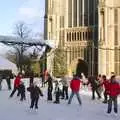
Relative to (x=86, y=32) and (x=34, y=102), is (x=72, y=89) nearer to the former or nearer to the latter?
(x=34, y=102)

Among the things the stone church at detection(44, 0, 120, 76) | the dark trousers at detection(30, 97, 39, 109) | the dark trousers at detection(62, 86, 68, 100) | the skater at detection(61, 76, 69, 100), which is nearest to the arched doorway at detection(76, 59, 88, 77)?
the stone church at detection(44, 0, 120, 76)

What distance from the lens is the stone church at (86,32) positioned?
→ 236 ft

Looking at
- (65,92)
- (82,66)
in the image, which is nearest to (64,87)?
(65,92)

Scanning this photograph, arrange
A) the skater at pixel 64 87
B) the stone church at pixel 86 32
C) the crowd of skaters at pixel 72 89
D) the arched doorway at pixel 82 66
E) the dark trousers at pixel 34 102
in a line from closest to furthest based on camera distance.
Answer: the crowd of skaters at pixel 72 89 → the dark trousers at pixel 34 102 → the skater at pixel 64 87 → the stone church at pixel 86 32 → the arched doorway at pixel 82 66

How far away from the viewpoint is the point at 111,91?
16.6 meters

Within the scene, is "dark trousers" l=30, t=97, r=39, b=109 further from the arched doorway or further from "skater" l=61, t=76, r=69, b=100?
the arched doorway

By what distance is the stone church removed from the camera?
7199cm

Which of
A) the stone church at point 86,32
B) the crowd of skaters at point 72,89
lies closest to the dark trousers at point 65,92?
the crowd of skaters at point 72,89

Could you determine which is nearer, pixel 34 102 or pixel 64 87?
pixel 34 102

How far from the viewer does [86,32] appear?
76.8 m

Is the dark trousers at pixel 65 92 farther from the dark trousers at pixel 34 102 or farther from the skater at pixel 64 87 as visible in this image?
the dark trousers at pixel 34 102

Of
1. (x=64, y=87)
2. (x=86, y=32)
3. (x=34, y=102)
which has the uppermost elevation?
(x=86, y=32)

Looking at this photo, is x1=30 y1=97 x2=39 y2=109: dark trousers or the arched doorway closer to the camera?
x1=30 y1=97 x2=39 y2=109: dark trousers

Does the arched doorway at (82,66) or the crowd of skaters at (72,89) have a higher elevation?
the arched doorway at (82,66)
